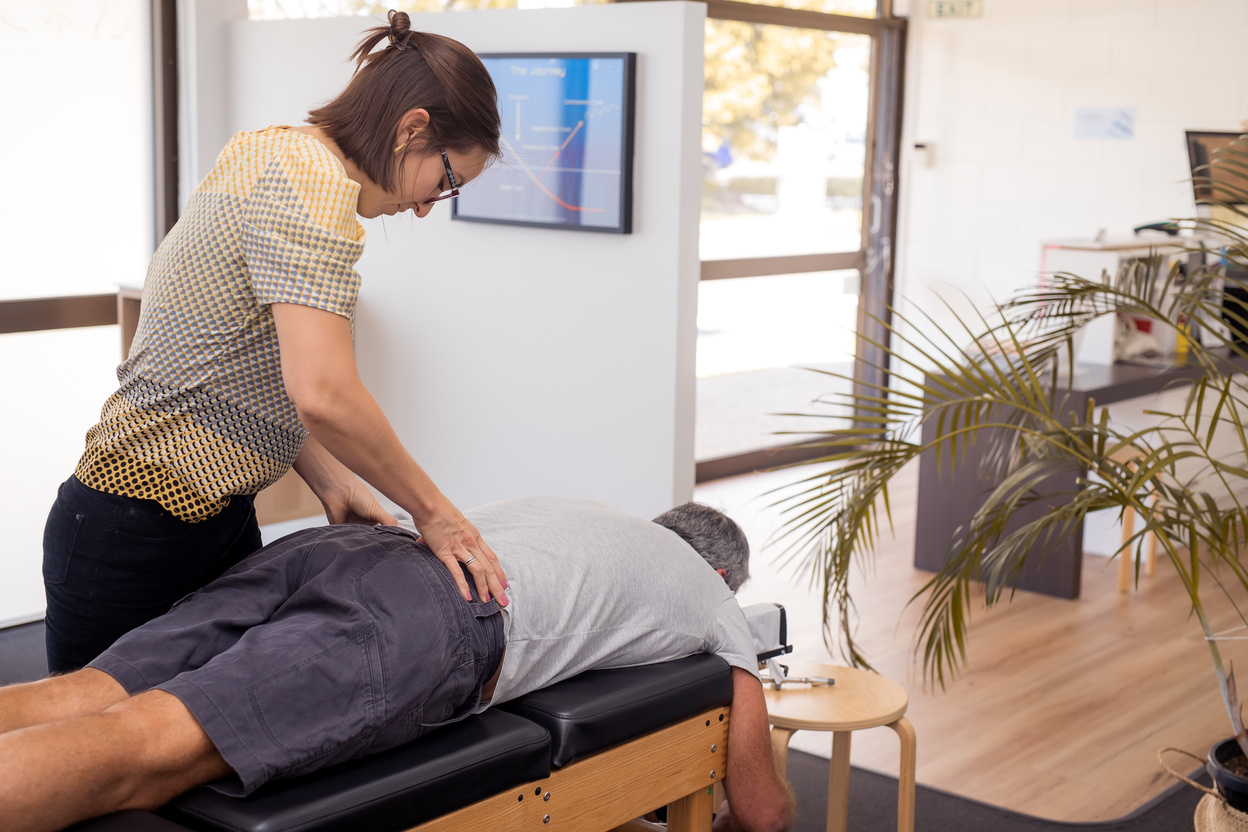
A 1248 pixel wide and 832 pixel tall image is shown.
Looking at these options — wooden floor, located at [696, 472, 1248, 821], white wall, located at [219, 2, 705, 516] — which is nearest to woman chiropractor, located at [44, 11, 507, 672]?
wooden floor, located at [696, 472, 1248, 821]

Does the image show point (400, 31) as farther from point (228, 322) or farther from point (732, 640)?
point (732, 640)

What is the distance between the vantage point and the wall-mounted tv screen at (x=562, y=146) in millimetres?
2969

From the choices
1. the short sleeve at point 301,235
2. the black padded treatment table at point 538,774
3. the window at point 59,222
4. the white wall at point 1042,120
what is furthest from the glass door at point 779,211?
the short sleeve at point 301,235

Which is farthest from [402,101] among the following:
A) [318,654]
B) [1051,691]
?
[1051,691]

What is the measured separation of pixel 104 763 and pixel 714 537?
39.0 inches

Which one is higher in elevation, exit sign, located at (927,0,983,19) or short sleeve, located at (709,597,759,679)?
exit sign, located at (927,0,983,19)

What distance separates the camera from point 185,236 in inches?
58.1

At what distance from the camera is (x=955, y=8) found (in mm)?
5594

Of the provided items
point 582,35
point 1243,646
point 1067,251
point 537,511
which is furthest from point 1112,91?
point 537,511

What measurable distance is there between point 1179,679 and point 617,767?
2.11m

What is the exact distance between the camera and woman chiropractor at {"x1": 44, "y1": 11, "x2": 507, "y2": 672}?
1.40 meters

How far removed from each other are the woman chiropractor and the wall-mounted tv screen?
4.64 ft

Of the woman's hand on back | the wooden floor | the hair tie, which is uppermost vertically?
the hair tie

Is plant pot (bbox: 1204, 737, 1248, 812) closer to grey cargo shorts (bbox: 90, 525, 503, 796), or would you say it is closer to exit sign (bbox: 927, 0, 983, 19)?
grey cargo shorts (bbox: 90, 525, 503, 796)
